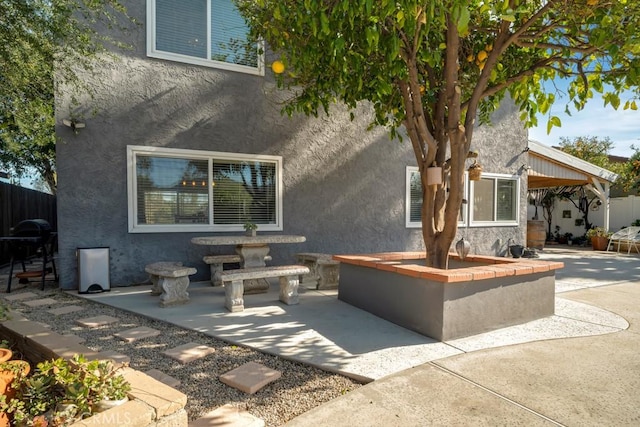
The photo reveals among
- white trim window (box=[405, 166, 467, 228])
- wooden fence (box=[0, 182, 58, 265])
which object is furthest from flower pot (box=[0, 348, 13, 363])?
wooden fence (box=[0, 182, 58, 265])

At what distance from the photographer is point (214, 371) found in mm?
2840

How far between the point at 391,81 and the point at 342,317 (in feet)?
9.64

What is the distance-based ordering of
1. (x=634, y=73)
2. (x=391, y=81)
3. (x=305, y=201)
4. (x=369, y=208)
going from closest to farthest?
(x=634, y=73), (x=391, y=81), (x=305, y=201), (x=369, y=208)

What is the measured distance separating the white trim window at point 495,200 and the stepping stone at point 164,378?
8.20 metres

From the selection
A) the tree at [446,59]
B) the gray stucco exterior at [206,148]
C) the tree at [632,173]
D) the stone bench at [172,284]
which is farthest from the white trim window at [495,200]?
the tree at [632,173]

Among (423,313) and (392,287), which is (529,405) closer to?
(423,313)

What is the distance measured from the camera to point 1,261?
8109 millimetres

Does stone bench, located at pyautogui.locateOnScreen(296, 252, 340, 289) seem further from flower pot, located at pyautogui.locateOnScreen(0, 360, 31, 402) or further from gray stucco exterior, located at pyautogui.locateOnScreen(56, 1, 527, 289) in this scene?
flower pot, located at pyautogui.locateOnScreen(0, 360, 31, 402)

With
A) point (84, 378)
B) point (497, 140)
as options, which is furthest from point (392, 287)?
point (497, 140)

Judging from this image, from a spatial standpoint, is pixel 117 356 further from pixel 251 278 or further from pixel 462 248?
pixel 462 248

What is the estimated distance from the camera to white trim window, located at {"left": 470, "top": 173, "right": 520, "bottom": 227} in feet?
30.8

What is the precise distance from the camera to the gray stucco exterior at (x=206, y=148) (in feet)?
18.5

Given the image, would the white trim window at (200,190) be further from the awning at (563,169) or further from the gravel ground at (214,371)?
the awning at (563,169)

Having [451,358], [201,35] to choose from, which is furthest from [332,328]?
[201,35]
